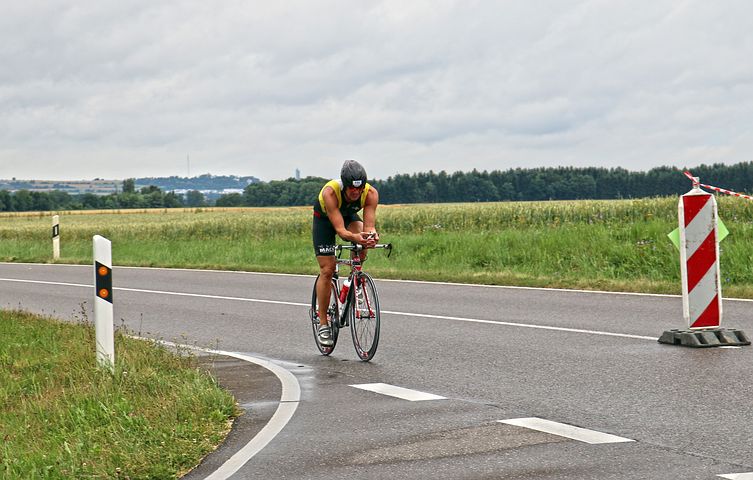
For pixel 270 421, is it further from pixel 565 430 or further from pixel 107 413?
pixel 565 430

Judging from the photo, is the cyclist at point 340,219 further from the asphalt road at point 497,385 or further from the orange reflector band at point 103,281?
the orange reflector band at point 103,281

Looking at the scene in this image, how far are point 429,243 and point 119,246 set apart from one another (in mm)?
14574

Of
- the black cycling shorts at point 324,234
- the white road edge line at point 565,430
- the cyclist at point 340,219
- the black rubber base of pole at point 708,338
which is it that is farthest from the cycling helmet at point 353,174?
the black rubber base of pole at point 708,338

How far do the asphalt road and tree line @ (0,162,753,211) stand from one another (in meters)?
48.7

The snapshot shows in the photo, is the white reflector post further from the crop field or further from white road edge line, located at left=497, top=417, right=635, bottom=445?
the crop field

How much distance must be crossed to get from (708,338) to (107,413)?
18.7ft

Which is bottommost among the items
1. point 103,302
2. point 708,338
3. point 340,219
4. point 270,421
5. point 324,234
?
point 270,421

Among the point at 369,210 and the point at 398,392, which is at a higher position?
the point at 369,210

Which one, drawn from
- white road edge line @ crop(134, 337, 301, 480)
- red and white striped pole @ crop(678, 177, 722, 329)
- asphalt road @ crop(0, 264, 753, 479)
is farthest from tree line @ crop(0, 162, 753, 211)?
white road edge line @ crop(134, 337, 301, 480)

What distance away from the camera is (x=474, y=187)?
92.3m

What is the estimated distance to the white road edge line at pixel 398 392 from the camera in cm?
790

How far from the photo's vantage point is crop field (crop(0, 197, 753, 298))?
17.8 metres

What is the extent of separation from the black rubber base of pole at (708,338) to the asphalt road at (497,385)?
165 millimetres

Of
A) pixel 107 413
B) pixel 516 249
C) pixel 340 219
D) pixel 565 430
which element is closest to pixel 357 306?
pixel 340 219
